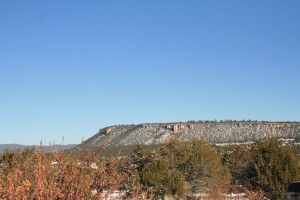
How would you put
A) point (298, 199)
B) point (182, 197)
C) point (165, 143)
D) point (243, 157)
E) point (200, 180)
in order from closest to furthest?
1. point (298, 199)
2. point (182, 197)
3. point (200, 180)
4. point (165, 143)
5. point (243, 157)

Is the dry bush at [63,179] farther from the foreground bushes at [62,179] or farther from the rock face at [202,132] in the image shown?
the rock face at [202,132]

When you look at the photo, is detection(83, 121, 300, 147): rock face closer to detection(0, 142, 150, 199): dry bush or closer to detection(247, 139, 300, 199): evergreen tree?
detection(247, 139, 300, 199): evergreen tree

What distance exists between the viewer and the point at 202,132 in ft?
445

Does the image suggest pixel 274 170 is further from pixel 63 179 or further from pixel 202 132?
pixel 202 132

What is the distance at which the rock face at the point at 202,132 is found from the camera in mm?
123688

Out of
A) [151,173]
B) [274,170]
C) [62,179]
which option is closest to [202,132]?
[151,173]

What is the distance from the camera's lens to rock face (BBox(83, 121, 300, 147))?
123688mm

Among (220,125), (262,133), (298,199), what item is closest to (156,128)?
(220,125)

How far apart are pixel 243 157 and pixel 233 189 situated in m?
12.3

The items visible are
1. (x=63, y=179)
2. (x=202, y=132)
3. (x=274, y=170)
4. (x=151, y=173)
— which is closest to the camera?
(x=63, y=179)

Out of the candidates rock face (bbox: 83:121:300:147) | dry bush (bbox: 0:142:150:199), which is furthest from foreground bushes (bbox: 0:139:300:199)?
rock face (bbox: 83:121:300:147)

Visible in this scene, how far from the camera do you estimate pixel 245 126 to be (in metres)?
134

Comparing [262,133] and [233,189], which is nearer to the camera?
[233,189]

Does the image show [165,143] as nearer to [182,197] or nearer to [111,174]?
[182,197]
